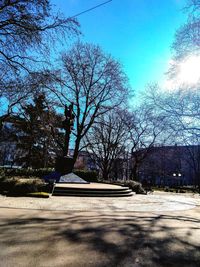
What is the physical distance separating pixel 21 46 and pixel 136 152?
27815mm

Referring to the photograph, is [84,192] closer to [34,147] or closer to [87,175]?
[87,175]

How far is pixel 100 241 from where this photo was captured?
4.88 meters

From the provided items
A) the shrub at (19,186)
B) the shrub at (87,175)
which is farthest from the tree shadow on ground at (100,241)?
the shrub at (87,175)

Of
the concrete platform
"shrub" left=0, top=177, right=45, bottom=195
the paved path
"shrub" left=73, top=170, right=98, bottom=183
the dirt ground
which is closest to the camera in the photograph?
the dirt ground

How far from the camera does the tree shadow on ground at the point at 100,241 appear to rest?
393cm

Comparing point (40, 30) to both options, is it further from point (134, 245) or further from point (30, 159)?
Result: point (30, 159)

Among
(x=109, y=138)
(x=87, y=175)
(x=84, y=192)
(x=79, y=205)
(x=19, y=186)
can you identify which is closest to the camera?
(x=79, y=205)

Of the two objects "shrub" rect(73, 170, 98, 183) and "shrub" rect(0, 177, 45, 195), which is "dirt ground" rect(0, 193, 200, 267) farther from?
"shrub" rect(73, 170, 98, 183)

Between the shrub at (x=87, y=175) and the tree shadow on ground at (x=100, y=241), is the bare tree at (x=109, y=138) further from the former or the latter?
the tree shadow on ground at (x=100, y=241)

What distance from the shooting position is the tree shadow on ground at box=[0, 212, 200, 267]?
12.9 feet

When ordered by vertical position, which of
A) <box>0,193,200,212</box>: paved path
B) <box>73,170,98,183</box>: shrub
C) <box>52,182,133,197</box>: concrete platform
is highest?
<box>73,170,98,183</box>: shrub

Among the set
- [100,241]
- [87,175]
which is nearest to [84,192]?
[100,241]

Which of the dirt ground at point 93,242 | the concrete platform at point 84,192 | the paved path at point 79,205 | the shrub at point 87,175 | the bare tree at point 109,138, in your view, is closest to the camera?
the dirt ground at point 93,242

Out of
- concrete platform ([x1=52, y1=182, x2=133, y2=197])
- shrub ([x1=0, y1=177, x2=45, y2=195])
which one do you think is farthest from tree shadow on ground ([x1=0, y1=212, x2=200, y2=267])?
concrete platform ([x1=52, y1=182, x2=133, y2=197])
